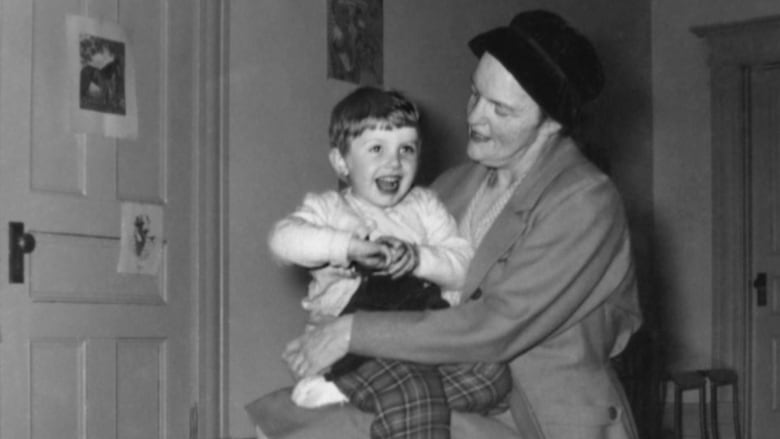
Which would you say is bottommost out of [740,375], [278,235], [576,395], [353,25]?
[740,375]

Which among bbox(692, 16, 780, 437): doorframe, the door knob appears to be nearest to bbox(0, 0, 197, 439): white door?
the door knob

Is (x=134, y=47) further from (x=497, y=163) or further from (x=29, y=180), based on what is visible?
(x=497, y=163)

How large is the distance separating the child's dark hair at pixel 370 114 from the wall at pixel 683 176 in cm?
609

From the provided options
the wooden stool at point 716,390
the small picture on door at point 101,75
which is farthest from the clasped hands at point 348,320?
the wooden stool at point 716,390

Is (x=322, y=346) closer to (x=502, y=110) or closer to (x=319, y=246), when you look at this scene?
(x=319, y=246)

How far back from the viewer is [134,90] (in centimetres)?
452

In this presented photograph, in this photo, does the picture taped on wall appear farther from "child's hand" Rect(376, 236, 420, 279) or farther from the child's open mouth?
"child's hand" Rect(376, 236, 420, 279)

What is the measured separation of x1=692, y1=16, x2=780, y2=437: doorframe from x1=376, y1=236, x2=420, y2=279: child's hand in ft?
19.9

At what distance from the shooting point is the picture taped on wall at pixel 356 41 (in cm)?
543

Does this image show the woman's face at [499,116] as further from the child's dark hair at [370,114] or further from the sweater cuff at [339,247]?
the sweater cuff at [339,247]

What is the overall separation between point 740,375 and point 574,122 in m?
5.79

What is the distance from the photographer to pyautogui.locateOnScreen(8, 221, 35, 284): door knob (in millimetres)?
4035

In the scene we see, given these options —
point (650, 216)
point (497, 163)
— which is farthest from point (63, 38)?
point (650, 216)

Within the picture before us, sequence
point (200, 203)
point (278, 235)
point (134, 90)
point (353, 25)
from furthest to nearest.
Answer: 1. point (353, 25)
2. point (200, 203)
3. point (134, 90)
4. point (278, 235)
